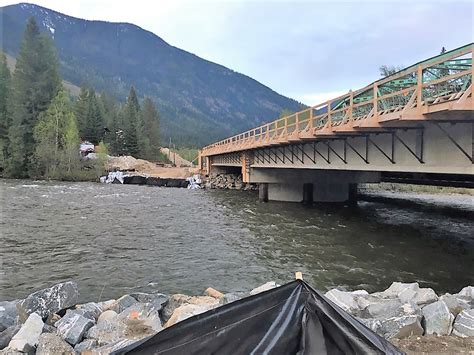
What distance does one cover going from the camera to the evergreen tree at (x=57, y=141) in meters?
49.8

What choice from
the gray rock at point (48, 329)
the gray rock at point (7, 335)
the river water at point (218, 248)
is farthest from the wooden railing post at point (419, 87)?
the gray rock at point (7, 335)

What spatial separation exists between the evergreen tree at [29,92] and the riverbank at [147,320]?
51851 mm

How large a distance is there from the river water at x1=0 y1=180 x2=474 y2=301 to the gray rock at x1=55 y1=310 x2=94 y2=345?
2.89 meters

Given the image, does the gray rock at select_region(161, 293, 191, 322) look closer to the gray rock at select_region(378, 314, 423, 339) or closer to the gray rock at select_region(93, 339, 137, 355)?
the gray rock at select_region(93, 339, 137, 355)

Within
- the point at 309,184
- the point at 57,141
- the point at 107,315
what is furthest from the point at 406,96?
the point at 57,141

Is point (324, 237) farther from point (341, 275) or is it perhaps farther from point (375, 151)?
point (341, 275)

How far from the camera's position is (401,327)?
213 inches

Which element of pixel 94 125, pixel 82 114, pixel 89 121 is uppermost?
pixel 82 114

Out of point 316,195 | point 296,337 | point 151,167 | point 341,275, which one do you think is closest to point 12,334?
point 296,337

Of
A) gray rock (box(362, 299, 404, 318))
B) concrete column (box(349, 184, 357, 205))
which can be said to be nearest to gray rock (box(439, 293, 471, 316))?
gray rock (box(362, 299, 404, 318))

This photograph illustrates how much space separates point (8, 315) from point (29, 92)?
60.8m

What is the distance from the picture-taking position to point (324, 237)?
1612 centimetres

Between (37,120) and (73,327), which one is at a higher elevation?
(37,120)

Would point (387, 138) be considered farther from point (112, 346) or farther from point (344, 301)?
point (112, 346)
